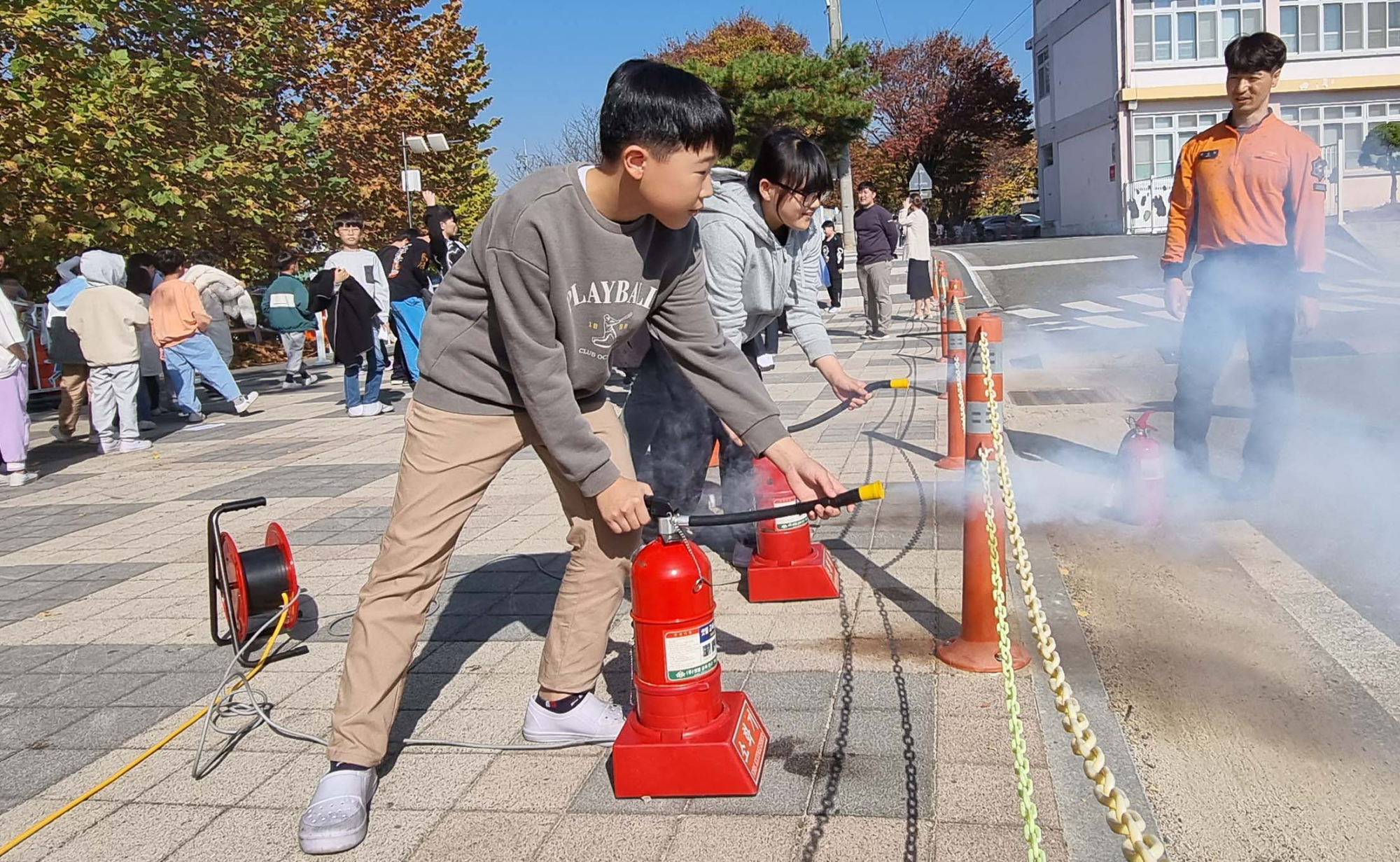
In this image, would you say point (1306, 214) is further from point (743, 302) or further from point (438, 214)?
point (438, 214)

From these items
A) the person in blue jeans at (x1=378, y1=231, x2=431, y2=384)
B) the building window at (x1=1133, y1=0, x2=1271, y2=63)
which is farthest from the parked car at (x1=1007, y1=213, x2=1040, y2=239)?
the person in blue jeans at (x1=378, y1=231, x2=431, y2=384)

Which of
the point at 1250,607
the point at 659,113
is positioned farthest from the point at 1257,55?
the point at 659,113

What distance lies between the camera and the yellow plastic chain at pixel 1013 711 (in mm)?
1550

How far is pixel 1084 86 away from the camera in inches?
1556

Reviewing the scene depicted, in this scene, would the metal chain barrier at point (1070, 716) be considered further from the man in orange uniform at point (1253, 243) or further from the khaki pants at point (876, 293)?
the khaki pants at point (876, 293)

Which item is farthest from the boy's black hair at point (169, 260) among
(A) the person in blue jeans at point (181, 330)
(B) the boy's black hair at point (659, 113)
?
(B) the boy's black hair at point (659, 113)

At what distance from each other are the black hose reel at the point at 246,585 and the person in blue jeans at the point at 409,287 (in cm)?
644

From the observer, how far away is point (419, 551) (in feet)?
8.09

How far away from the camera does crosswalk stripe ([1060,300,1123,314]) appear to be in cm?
1477

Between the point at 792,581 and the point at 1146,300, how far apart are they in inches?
537

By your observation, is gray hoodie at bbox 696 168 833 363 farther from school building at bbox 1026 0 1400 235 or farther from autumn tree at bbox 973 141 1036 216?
autumn tree at bbox 973 141 1036 216

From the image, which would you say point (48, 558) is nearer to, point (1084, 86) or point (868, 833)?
point (868, 833)

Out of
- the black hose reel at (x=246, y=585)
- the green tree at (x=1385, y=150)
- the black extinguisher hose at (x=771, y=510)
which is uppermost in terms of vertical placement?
the green tree at (x=1385, y=150)

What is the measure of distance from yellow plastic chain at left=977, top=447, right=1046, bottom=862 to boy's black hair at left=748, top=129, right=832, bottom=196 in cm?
111
